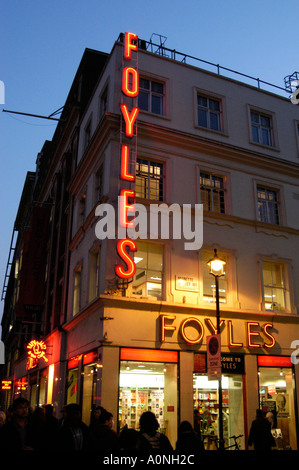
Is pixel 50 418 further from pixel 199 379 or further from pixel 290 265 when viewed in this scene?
pixel 290 265

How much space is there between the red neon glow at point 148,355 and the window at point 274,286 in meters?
5.43

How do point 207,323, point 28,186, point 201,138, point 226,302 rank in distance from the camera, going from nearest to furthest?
point 207,323, point 226,302, point 201,138, point 28,186

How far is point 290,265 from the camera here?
2162 cm

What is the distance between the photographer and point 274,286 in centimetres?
2111

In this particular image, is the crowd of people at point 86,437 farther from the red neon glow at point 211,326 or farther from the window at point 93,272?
the window at point 93,272

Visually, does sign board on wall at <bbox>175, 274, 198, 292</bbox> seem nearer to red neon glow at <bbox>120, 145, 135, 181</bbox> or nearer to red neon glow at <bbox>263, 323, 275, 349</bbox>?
red neon glow at <bbox>263, 323, 275, 349</bbox>

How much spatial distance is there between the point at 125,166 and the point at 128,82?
4.33 metres

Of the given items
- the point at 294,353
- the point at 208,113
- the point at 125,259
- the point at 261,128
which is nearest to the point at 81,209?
the point at 208,113

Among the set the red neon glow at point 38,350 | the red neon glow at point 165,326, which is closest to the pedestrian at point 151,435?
the red neon glow at point 165,326

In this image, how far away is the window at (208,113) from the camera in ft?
74.4

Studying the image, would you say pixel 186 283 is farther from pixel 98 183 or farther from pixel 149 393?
pixel 98 183

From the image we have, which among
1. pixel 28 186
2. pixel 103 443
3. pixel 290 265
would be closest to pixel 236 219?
pixel 290 265

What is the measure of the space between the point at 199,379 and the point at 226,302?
3.60 m
